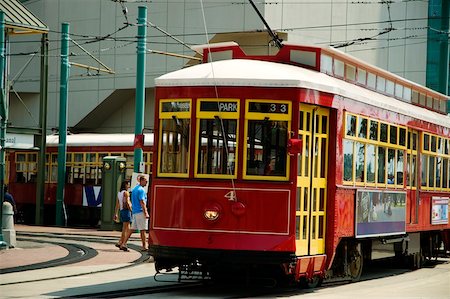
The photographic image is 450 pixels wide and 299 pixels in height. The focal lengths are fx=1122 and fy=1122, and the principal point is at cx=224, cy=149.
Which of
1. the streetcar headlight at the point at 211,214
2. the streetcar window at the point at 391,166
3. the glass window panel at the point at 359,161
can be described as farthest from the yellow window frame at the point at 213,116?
the streetcar window at the point at 391,166

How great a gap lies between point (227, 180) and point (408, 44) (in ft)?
128

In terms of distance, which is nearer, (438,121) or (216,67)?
(216,67)

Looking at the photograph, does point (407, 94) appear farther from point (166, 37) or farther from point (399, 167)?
point (166, 37)

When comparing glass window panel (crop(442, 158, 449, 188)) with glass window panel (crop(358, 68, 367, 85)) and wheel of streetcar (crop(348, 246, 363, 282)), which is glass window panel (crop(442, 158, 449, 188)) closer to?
glass window panel (crop(358, 68, 367, 85))

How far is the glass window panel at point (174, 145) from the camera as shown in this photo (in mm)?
14617

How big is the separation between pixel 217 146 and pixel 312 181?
1440mm

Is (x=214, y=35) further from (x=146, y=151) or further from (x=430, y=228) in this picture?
(x=430, y=228)

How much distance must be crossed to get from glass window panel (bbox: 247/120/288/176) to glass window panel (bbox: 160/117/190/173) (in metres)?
0.85

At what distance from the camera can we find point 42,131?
3266cm

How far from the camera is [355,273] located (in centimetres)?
1702

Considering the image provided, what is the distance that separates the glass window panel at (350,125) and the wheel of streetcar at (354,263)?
183 centimetres

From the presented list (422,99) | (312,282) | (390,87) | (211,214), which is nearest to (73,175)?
(422,99)

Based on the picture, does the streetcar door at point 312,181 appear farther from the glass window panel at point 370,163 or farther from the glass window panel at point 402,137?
the glass window panel at point 402,137

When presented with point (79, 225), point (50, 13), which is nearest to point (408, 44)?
point (50, 13)
